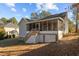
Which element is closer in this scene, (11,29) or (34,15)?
(34,15)

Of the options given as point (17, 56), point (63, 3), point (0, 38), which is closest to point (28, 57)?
point (17, 56)

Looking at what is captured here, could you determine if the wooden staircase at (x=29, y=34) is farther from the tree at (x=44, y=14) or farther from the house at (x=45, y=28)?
the tree at (x=44, y=14)

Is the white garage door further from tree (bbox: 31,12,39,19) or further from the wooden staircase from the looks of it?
tree (bbox: 31,12,39,19)

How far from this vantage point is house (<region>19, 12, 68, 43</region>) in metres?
6.77

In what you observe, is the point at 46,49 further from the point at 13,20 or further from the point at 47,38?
the point at 13,20

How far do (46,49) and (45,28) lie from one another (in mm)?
371

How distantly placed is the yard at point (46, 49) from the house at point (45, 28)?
106 mm

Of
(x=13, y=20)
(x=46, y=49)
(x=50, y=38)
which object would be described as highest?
(x=13, y=20)

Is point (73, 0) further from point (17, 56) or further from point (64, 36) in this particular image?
point (17, 56)

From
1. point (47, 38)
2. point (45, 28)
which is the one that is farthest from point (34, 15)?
point (47, 38)

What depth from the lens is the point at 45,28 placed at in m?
6.82

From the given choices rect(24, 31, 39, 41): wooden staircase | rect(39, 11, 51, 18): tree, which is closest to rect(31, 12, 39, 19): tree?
rect(39, 11, 51, 18): tree

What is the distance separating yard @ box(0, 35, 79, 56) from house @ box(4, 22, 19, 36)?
0.23m

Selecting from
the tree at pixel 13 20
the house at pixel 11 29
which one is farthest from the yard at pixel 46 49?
the tree at pixel 13 20
